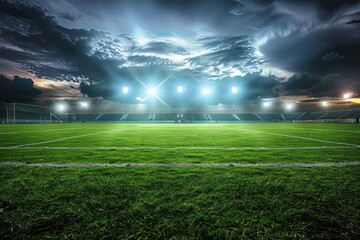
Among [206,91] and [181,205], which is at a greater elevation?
[206,91]

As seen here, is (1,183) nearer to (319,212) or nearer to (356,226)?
(319,212)

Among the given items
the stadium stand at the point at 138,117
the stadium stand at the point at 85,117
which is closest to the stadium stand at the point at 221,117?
the stadium stand at the point at 138,117

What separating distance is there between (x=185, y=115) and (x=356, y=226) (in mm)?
77271

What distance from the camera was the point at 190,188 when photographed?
2.80 m

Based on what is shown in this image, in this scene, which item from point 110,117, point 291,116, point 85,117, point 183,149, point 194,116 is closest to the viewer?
point 183,149

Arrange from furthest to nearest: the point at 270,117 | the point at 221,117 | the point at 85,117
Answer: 1. the point at 270,117
2. the point at 85,117
3. the point at 221,117

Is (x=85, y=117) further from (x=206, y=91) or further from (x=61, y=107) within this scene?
(x=206, y=91)

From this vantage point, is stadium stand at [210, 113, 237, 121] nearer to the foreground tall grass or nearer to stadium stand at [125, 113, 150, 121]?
stadium stand at [125, 113, 150, 121]

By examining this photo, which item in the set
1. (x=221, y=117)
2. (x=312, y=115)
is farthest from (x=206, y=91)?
(x=312, y=115)

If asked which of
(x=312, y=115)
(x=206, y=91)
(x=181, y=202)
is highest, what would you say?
(x=206, y=91)

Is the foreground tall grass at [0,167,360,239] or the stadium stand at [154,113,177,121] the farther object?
the stadium stand at [154,113,177,121]

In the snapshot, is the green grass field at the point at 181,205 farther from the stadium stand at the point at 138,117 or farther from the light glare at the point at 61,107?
the light glare at the point at 61,107

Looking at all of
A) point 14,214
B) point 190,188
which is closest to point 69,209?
point 14,214

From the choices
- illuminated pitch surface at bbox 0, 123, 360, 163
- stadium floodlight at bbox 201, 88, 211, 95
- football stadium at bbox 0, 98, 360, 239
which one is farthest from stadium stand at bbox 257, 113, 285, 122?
football stadium at bbox 0, 98, 360, 239
